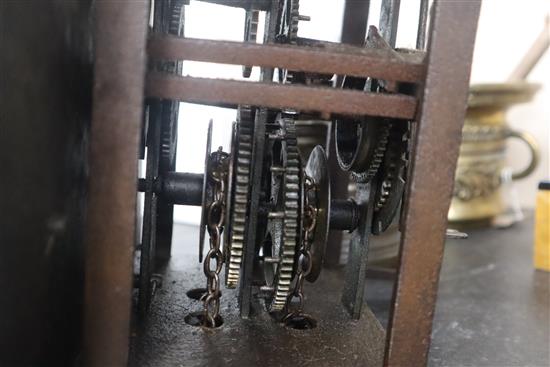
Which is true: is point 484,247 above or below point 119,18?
below

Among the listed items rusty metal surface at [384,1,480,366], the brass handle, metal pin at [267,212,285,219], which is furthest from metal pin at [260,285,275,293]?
the brass handle

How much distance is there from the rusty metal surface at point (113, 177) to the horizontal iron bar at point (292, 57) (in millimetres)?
32

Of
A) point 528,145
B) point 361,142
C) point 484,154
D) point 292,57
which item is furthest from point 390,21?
point 528,145

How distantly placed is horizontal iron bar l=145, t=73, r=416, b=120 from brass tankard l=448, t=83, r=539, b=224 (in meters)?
1.28

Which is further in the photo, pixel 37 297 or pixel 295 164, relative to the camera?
pixel 295 164

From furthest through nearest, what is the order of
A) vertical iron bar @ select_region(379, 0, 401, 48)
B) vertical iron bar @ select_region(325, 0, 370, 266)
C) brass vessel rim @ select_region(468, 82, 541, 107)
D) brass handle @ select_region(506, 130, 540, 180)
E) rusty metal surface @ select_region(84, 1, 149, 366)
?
1. brass handle @ select_region(506, 130, 540, 180)
2. brass vessel rim @ select_region(468, 82, 541, 107)
3. vertical iron bar @ select_region(325, 0, 370, 266)
4. vertical iron bar @ select_region(379, 0, 401, 48)
5. rusty metal surface @ select_region(84, 1, 149, 366)

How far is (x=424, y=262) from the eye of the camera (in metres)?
0.75

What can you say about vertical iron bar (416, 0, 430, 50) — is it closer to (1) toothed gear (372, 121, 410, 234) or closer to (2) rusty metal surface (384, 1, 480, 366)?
(1) toothed gear (372, 121, 410, 234)

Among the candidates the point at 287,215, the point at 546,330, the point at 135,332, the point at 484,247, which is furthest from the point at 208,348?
the point at 484,247

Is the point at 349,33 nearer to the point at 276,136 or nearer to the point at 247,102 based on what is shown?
the point at 276,136

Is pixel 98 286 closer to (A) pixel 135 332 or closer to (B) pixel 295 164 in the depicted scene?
(A) pixel 135 332

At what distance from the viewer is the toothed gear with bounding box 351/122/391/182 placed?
3.01 ft

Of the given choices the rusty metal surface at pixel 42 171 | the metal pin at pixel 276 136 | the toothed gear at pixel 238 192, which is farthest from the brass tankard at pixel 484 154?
the rusty metal surface at pixel 42 171

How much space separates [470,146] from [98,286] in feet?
5.03
